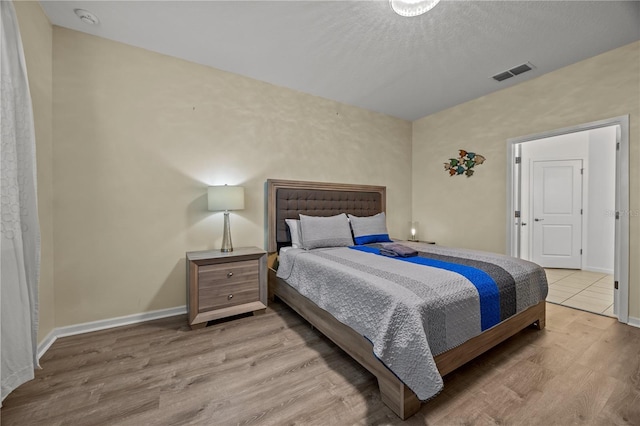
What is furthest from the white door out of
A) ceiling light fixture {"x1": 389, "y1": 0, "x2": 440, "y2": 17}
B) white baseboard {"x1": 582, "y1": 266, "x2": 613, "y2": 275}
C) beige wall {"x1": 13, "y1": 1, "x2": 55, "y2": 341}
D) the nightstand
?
beige wall {"x1": 13, "y1": 1, "x2": 55, "y2": 341}

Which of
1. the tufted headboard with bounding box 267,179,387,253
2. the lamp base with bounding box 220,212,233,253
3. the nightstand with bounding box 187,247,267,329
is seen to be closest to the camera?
the nightstand with bounding box 187,247,267,329

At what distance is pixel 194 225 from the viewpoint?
283cm

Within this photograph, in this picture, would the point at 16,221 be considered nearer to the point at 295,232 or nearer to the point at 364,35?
the point at 295,232

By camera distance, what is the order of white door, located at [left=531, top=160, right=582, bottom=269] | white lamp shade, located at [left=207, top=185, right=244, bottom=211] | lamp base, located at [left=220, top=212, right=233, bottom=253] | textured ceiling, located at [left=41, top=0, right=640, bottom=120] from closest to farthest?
textured ceiling, located at [left=41, top=0, right=640, bottom=120], white lamp shade, located at [left=207, top=185, right=244, bottom=211], lamp base, located at [left=220, top=212, right=233, bottom=253], white door, located at [left=531, top=160, right=582, bottom=269]

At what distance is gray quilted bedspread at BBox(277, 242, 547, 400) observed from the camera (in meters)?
1.35

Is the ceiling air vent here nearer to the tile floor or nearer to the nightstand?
the tile floor

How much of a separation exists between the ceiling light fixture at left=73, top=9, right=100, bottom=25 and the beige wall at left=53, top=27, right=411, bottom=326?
0.22m

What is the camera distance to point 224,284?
2.54 m

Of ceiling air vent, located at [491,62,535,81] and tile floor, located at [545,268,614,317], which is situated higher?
ceiling air vent, located at [491,62,535,81]

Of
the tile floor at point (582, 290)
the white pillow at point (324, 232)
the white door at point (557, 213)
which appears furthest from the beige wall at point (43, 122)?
the white door at point (557, 213)

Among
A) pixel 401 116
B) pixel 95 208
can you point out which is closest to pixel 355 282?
pixel 95 208

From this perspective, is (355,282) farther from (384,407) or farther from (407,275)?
(384,407)

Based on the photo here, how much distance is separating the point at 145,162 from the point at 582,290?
560 centimetres

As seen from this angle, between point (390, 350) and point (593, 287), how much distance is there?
4.08 metres
